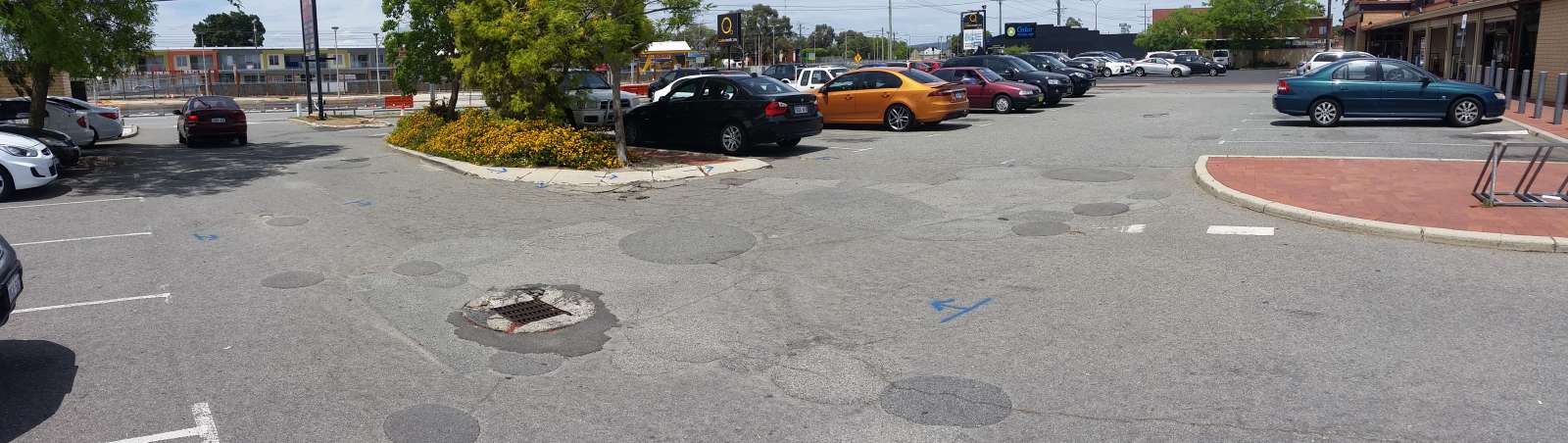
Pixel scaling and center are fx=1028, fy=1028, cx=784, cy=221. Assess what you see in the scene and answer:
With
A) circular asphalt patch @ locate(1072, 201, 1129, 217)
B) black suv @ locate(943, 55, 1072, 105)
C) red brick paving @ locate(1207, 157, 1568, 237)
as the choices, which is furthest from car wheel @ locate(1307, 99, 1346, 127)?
circular asphalt patch @ locate(1072, 201, 1129, 217)

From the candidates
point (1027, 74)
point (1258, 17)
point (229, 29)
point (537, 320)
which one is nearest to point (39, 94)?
point (537, 320)

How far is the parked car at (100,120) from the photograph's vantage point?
22875mm

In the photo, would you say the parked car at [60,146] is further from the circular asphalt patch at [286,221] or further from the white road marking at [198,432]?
the white road marking at [198,432]

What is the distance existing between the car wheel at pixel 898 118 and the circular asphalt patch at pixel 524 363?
15603mm

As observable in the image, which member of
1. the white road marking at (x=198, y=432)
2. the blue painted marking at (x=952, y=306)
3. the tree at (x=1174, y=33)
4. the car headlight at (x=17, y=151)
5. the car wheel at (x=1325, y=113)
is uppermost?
the tree at (x=1174, y=33)

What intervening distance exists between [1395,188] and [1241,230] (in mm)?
3059

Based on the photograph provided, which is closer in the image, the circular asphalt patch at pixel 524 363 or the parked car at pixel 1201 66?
the circular asphalt patch at pixel 524 363

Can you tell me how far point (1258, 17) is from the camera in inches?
2926

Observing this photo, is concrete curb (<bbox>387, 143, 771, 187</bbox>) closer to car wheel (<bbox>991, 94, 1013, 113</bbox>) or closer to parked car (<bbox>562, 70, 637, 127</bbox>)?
parked car (<bbox>562, 70, 637, 127</bbox>)

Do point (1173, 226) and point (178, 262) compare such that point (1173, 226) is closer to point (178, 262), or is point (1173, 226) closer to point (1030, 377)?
point (1030, 377)

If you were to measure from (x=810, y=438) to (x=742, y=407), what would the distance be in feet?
1.76

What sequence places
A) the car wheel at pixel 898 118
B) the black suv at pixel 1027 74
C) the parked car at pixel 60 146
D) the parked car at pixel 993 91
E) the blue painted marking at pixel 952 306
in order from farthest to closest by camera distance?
the black suv at pixel 1027 74
the parked car at pixel 993 91
the car wheel at pixel 898 118
the parked car at pixel 60 146
the blue painted marking at pixel 952 306

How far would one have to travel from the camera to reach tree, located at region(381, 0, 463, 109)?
66.7 ft

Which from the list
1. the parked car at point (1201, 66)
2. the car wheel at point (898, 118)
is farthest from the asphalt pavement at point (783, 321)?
the parked car at point (1201, 66)
